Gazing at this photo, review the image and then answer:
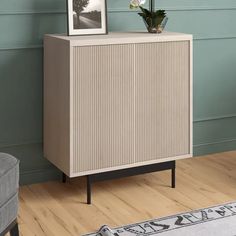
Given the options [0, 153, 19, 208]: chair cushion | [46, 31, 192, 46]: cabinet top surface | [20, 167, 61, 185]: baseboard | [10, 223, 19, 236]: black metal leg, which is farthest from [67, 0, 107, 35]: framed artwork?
[10, 223, 19, 236]: black metal leg

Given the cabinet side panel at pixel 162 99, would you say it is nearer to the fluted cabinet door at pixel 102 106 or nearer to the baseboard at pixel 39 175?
the fluted cabinet door at pixel 102 106

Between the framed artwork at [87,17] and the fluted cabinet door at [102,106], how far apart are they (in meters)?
0.22

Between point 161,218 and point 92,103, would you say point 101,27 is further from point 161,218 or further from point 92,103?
point 161,218

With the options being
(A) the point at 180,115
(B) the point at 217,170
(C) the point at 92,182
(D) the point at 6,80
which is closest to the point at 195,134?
(B) the point at 217,170

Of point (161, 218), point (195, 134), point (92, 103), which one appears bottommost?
point (161, 218)

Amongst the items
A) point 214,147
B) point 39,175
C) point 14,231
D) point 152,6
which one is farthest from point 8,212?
point 214,147

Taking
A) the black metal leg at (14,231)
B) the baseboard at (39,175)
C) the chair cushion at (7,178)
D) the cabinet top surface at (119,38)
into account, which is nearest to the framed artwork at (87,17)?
the cabinet top surface at (119,38)

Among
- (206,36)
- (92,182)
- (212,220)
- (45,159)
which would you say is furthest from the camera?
(206,36)

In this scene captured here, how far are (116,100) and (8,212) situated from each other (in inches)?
A: 41.3

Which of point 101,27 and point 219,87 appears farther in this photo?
point 219,87

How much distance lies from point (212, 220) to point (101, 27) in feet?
4.08

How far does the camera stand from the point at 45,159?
3.42m

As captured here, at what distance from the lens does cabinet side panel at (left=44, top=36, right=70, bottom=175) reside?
2.97 meters

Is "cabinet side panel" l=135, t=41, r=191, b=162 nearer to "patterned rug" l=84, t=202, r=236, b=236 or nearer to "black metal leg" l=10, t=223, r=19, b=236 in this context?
"patterned rug" l=84, t=202, r=236, b=236
